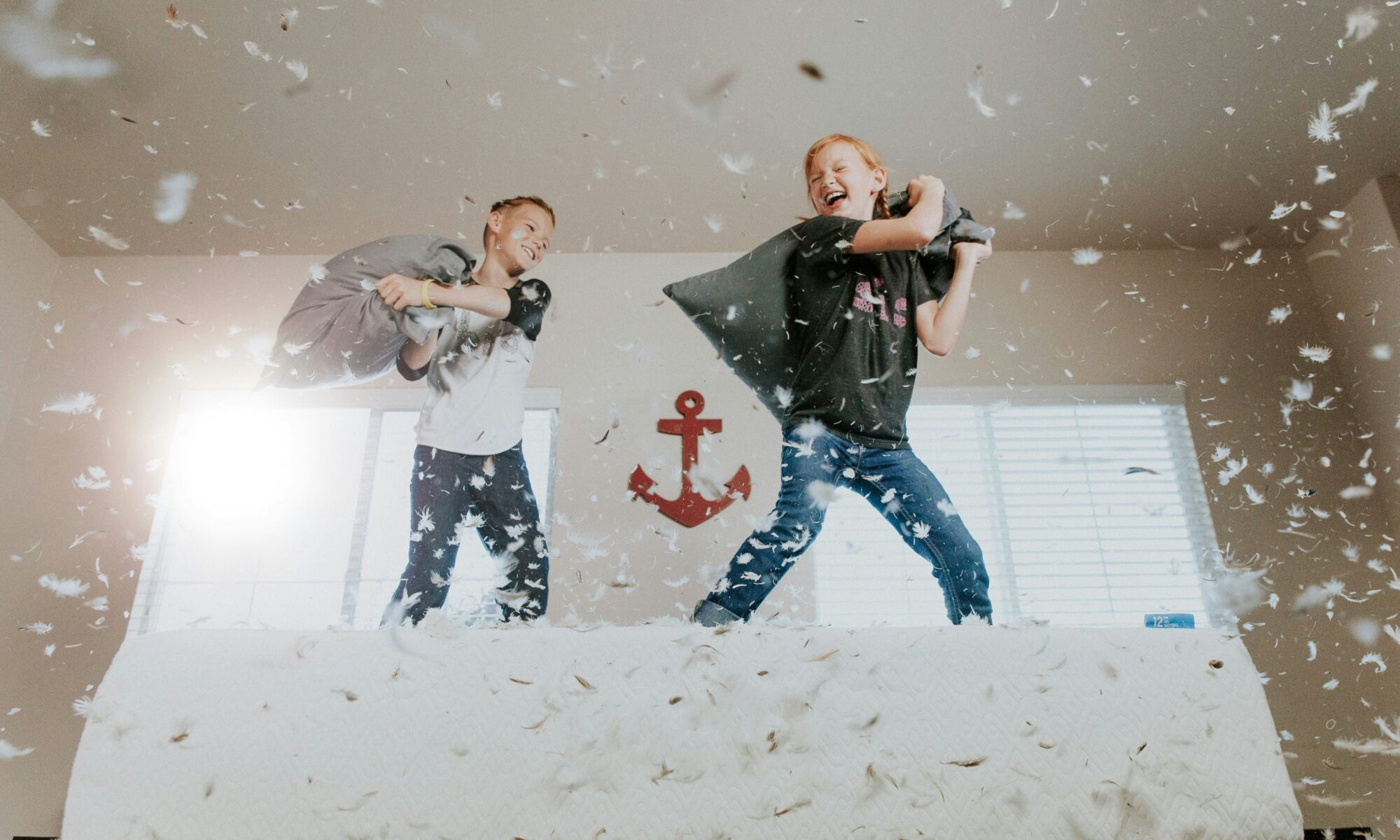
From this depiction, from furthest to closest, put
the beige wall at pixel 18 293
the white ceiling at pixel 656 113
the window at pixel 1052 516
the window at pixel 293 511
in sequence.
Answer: the beige wall at pixel 18 293 < the window at pixel 1052 516 < the window at pixel 293 511 < the white ceiling at pixel 656 113

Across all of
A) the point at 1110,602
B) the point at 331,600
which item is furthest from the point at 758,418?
the point at 331,600

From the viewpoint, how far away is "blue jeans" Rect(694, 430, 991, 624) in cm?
125

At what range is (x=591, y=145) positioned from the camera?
230 cm

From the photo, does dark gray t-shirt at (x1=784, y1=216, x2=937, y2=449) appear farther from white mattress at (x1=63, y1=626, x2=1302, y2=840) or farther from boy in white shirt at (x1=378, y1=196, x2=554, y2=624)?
boy in white shirt at (x1=378, y1=196, x2=554, y2=624)

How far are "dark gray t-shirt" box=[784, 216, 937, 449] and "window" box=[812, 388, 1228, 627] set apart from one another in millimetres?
987

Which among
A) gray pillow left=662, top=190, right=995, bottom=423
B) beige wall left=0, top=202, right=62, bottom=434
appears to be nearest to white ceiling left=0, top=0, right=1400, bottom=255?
beige wall left=0, top=202, right=62, bottom=434

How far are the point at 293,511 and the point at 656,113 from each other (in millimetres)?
1557

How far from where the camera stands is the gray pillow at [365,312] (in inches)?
70.8

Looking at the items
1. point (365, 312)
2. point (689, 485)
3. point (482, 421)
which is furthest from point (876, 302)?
point (365, 312)

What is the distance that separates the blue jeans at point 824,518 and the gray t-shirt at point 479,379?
0.71 metres

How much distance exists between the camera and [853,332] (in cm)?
148

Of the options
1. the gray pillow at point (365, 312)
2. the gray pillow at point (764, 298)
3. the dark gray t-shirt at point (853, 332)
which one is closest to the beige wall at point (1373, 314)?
the gray pillow at point (764, 298)

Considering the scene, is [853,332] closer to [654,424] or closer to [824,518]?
[824,518]

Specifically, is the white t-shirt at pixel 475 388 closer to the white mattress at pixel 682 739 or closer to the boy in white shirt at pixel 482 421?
the boy in white shirt at pixel 482 421
